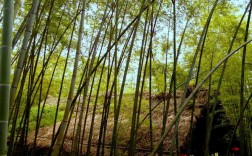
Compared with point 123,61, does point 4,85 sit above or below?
below

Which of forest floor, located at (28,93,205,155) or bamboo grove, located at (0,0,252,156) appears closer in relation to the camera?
bamboo grove, located at (0,0,252,156)

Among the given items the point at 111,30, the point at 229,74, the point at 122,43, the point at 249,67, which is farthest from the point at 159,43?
the point at 249,67

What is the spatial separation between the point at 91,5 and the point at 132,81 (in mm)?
3625

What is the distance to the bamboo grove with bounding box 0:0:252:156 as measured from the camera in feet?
8.38

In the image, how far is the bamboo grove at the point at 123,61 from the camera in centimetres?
255

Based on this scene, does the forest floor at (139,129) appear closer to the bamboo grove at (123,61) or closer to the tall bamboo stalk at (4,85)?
the bamboo grove at (123,61)

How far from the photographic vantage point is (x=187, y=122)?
7.50 m

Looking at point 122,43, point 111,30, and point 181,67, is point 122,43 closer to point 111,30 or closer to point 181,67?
point 111,30

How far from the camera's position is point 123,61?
566 centimetres

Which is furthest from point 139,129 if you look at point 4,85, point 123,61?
point 4,85

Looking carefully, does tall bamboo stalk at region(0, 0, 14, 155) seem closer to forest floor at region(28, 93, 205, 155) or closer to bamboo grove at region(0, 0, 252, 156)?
bamboo grove at region(0, 0, 252, 156)

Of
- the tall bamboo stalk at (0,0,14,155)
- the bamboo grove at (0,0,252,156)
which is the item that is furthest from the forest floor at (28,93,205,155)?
the tall bamboo stalk at (0,0,14,155)

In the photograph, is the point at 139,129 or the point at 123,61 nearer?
the point at 123,61

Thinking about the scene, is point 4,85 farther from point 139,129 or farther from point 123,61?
point 139,129
